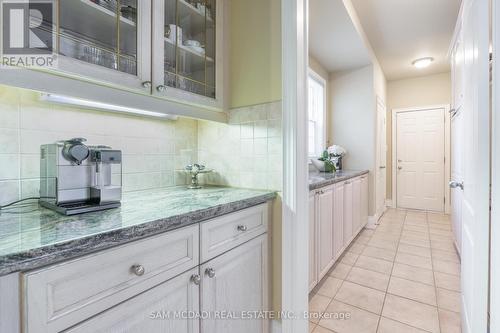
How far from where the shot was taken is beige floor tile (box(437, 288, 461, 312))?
1755mm

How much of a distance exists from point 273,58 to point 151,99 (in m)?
0.70

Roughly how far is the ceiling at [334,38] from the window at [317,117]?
1.17 ft

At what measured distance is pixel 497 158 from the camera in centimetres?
94

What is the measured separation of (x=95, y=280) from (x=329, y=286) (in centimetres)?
191

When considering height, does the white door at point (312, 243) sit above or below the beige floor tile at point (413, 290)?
above

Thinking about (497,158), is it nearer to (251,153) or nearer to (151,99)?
(251,153)

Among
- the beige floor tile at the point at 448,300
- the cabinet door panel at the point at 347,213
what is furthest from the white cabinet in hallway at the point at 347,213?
the beige floor tile at the point at 448,300

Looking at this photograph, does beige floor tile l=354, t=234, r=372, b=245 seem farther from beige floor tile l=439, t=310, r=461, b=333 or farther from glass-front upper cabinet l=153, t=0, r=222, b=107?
glass-front upper cabinet l=153, t=0, r=222, b=107

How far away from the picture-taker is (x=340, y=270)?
2311 mm

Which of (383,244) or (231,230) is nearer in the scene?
(231,230)

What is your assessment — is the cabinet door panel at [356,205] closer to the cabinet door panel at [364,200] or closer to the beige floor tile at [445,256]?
the cabinet door panel at [364,200]

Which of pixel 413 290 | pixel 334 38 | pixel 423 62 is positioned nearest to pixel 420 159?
pixel 423 62

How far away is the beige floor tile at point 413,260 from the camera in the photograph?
95.3 inches

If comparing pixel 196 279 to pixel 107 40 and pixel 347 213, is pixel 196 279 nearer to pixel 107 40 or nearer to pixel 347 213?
pixel 107 40
